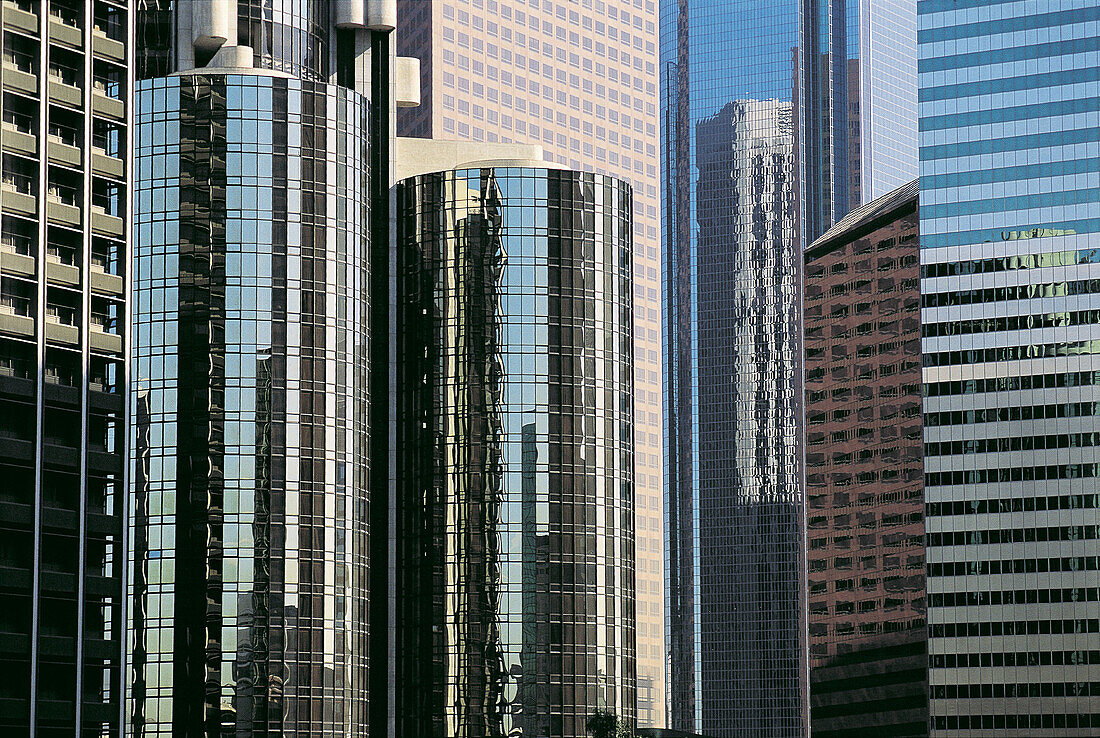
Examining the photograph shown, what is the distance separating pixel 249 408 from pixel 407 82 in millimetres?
47609

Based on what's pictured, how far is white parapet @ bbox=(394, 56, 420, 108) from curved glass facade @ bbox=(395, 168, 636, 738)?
13.4 m

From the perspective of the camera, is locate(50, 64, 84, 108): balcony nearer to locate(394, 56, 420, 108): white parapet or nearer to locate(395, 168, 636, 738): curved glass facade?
locate(395, 168, 636, 738): curved glass facade

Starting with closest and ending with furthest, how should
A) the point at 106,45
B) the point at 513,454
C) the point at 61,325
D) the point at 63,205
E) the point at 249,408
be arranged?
the point at 61,325, the point at 63,205, the point at 106,45, the point at 249,408, the point at 513,454

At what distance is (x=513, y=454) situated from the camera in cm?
16825

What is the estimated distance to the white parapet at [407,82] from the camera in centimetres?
18600

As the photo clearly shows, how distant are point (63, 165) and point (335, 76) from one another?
46.7 metres

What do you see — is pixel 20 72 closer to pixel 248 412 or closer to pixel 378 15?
pixel 248 412

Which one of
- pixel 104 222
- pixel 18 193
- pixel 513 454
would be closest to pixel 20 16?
pixel 18 193

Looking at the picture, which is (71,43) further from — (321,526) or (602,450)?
(602,450)

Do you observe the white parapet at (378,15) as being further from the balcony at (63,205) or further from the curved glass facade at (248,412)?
the balcony at (63,205)

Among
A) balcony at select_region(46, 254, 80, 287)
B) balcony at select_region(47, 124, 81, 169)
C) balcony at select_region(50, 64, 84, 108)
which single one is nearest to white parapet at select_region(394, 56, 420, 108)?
balcony at select_region(50, 64, 84, 108)

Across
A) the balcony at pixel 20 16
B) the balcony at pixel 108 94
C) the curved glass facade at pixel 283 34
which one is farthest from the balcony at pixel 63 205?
the curved glass facade at pixel 283 34

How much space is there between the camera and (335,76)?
180125mm

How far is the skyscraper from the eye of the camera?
422ft
